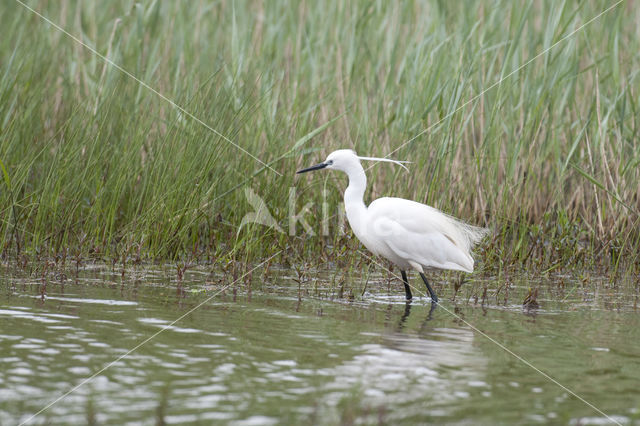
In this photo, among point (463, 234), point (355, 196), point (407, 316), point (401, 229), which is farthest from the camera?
point (463, 234)

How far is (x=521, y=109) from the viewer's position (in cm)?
788

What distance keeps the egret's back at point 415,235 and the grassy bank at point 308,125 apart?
769 millimetres

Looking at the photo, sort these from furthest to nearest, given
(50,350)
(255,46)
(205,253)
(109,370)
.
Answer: (255,46)
(205,253)
(50,350)
(109,370)

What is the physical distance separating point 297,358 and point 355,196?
2712 millimetres

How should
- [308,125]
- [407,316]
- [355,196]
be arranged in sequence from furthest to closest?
[308,125] → [355,196] → [407,316]

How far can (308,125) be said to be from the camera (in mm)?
8094

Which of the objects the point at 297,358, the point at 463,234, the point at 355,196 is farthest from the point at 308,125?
the point at 297,358

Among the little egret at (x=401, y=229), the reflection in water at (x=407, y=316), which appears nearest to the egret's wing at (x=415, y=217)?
the little egret at (x=401, y=229)

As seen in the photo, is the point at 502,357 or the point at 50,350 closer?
the point at 50,350

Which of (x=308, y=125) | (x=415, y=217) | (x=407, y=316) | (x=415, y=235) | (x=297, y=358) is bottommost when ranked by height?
(x=297, y=358)

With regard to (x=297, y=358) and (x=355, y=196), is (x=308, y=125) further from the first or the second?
(x=297, y=358)

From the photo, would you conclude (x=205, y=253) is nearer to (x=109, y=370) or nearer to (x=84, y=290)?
(x=84, y=290)

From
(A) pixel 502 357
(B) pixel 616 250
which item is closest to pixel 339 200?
(B) pixel 616 250

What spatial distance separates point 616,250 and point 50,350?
5.26 m
